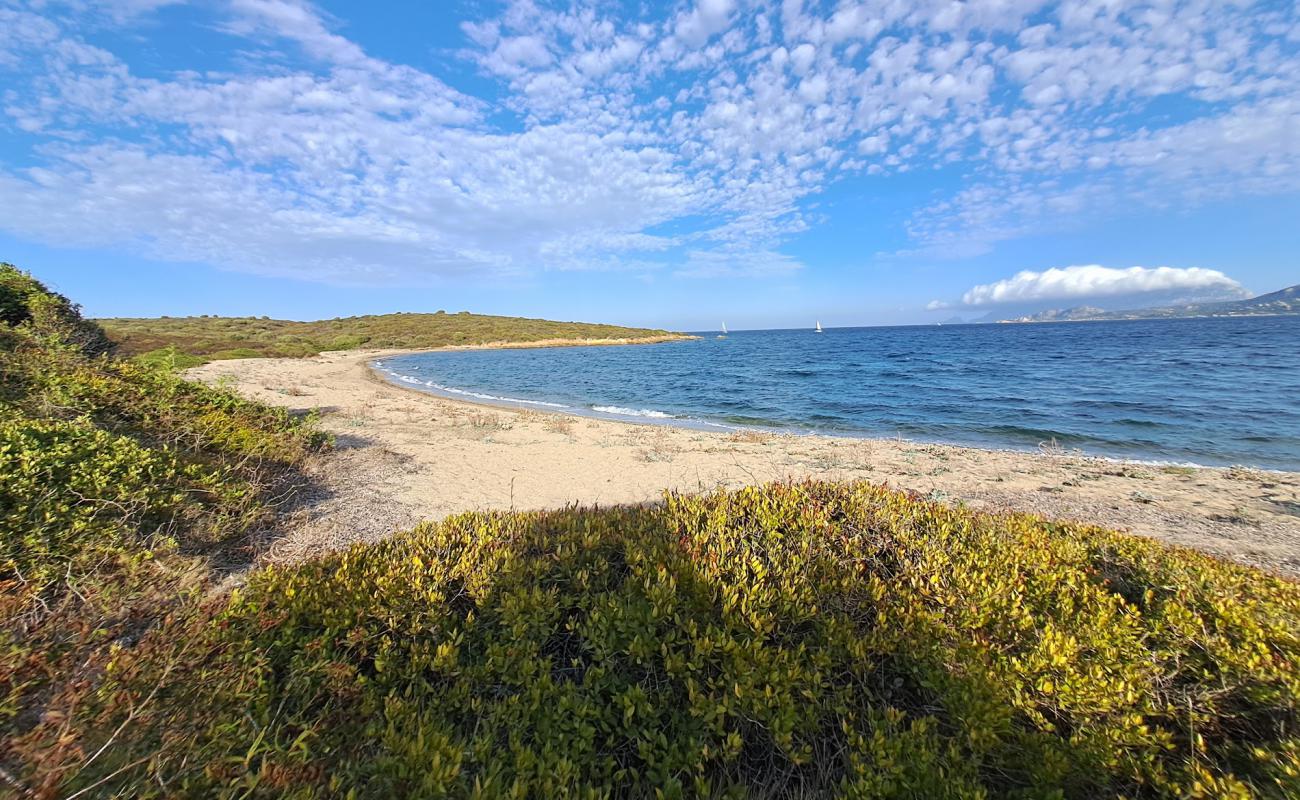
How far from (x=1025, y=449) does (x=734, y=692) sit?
57.2ft

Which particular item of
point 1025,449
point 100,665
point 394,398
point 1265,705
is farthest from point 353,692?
point 394,398

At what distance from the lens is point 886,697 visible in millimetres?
2740

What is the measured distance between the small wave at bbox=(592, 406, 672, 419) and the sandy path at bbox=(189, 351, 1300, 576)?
16.3 feet

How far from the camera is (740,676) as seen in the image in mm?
2645

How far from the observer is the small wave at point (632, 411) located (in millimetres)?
22828

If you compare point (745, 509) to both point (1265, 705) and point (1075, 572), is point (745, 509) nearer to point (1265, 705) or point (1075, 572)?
point (1075, 572)

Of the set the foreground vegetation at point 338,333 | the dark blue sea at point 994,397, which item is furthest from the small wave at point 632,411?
the foreground vegetation at point 338,333

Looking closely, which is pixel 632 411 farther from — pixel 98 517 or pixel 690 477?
pixel 98 517

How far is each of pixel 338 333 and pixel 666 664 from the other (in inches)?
3689

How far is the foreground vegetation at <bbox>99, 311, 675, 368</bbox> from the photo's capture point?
44969mm

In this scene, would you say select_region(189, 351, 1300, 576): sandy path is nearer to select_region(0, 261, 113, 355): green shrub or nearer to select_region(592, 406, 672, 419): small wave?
select_region(0, 261, 113, 355): green shrub

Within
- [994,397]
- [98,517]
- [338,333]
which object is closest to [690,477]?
[98,517]

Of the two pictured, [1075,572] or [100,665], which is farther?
[1075,572]

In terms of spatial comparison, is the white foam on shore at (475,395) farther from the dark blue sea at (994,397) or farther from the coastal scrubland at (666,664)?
the coastal scrubland at (666,664)
